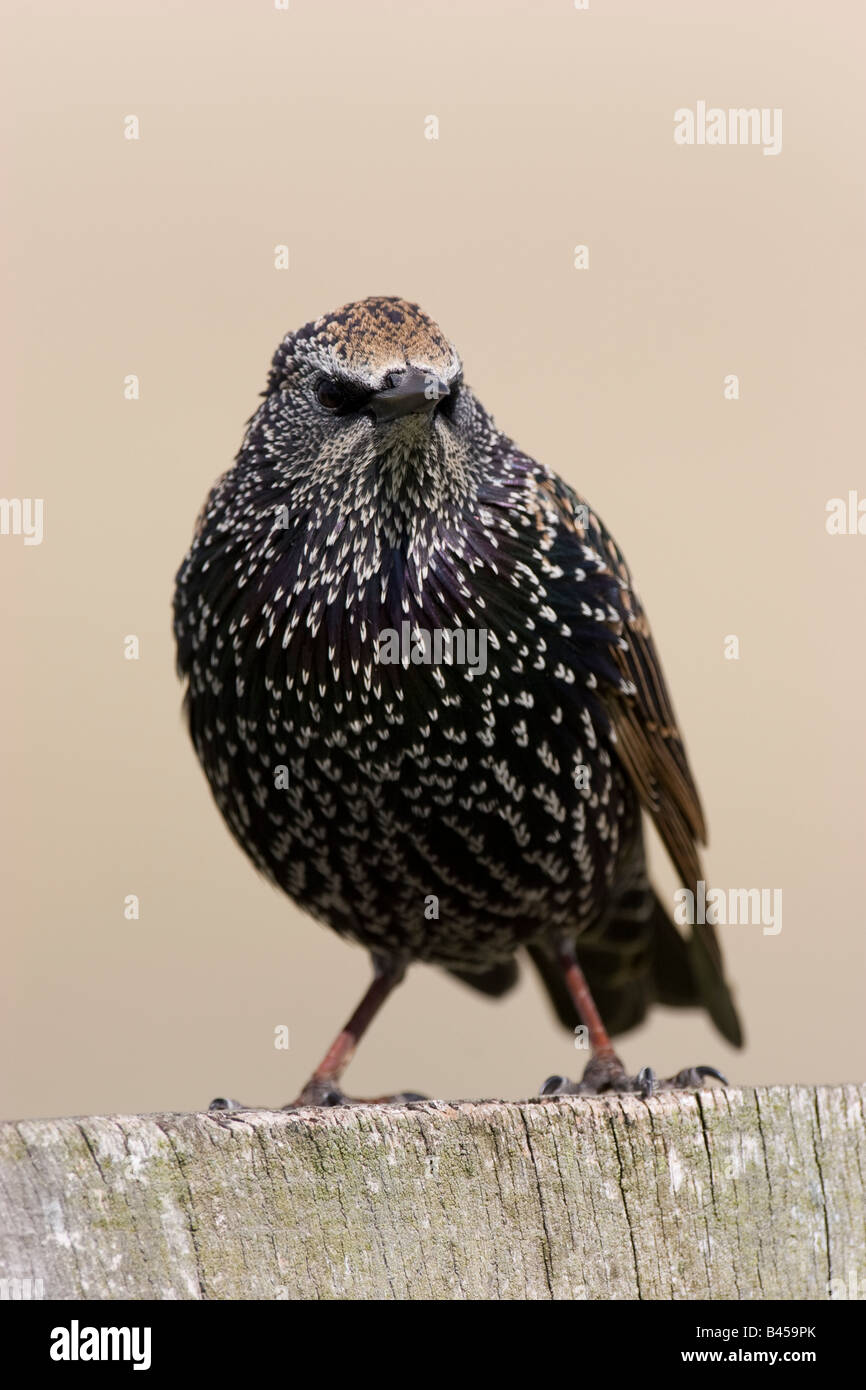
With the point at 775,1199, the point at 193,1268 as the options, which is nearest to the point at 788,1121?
the point at 775,1199

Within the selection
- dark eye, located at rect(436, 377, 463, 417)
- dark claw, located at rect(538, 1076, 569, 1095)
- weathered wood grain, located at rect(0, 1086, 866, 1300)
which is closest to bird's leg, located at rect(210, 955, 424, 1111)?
dark claw, located at rect(538, 1076, 569, 1095)

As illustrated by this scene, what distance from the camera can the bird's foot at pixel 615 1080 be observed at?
390cm

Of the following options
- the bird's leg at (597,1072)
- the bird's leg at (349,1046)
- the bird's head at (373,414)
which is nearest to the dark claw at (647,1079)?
the bird's leg at (597,1072)

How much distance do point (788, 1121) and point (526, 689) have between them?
4.65 feet

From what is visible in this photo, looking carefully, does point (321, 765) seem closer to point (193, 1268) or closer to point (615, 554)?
point (615, 554)

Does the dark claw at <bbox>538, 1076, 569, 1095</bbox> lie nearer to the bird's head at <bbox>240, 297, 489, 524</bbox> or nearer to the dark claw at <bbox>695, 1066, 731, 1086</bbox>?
the dark claw at <bbox>695, 1066, 731, 1086</bbox>

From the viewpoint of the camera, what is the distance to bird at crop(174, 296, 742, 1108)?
3803mm

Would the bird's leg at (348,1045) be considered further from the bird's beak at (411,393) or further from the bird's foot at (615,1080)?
the bird's beak at (411,393)

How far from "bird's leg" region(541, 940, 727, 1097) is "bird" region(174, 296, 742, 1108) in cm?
1

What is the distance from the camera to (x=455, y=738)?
384 centimetres

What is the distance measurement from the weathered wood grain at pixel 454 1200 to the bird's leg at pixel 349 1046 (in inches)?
58.1

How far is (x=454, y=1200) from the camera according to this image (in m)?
2.62

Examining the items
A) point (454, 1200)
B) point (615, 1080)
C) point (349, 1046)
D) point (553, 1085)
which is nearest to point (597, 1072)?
point (615, 1080)

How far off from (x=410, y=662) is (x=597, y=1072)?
4.60 feet
